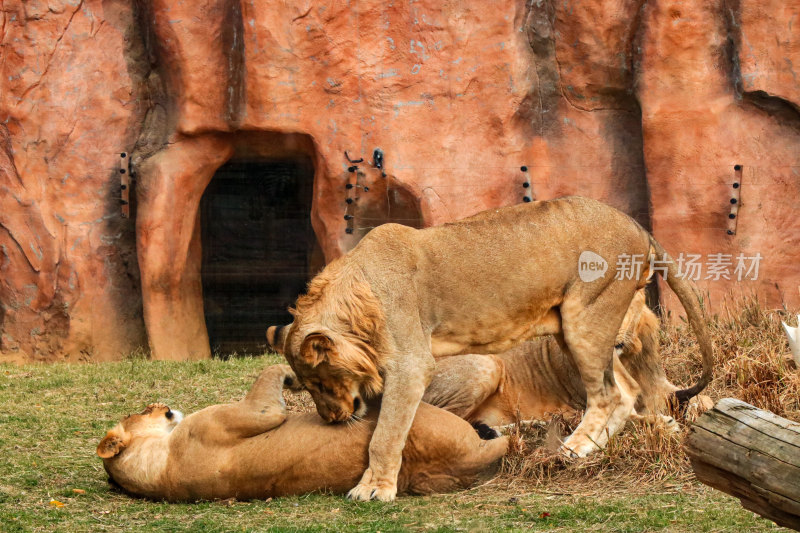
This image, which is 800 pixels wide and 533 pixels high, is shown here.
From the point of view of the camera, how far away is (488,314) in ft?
19.6

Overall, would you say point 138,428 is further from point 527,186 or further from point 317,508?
point 527,186

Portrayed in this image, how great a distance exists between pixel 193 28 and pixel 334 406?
746cm

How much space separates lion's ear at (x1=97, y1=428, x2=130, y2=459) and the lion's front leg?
125 centimetres

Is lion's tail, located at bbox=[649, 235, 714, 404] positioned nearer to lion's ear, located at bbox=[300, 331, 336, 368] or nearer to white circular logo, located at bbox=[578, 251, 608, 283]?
white circular logo, located at bbox=[578, 251, 608, 283]

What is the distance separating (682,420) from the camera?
675 cm

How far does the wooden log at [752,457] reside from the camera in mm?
3549

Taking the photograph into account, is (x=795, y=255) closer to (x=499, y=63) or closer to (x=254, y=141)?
(x=499, y=63)

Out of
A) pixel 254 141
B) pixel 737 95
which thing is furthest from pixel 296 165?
pixel 737 95

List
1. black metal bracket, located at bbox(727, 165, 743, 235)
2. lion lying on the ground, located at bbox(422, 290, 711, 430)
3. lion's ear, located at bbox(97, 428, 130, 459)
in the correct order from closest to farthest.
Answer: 1. lion's ear, located at bbox(97, 428, 130, 459)
2. lion lying on the ground, located at bbox(422, 290, 711, 430)
3. black metal bracket, located at bbox(727, 165, 743, 235)

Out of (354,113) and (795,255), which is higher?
(354,113)

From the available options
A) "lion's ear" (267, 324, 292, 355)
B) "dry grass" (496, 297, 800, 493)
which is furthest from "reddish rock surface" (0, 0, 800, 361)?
"lion's ear" (267, 324, 292, 355)

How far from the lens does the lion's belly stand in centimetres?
593

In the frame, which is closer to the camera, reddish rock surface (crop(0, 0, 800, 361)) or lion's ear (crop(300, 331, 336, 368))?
lion's ear (crop(300, 331, 336, 368))

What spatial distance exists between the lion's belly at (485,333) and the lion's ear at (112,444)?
179 cm
